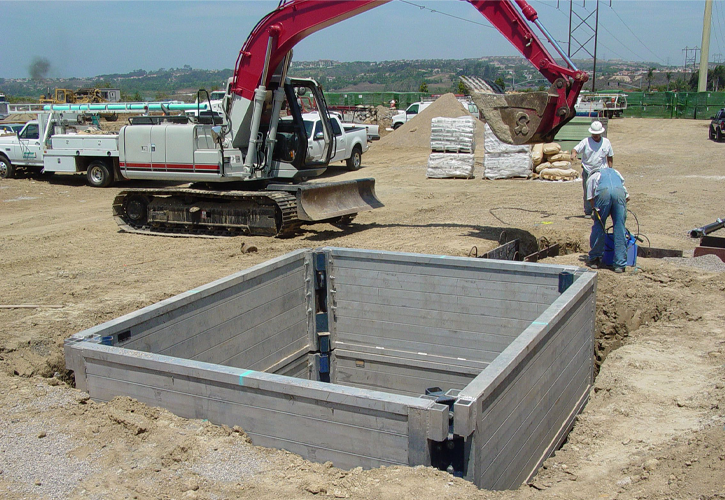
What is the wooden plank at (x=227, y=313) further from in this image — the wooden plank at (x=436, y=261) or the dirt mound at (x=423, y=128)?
the dirt mound at (x=423, y=128)

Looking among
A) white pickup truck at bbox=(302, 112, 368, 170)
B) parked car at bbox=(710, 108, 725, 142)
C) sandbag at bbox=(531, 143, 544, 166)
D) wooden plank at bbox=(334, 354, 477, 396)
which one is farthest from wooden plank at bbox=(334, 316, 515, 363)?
parked car at bbox=(710, 108, 725, 142)

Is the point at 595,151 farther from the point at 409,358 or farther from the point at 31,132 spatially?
the point at 31,132

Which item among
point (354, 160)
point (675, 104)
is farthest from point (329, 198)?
point (675, 104)

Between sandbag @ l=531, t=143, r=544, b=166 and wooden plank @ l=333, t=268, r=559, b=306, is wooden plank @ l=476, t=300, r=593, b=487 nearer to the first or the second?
wooden plank @ l=333, t=268, r=559, b=306

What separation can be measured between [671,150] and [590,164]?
16.7m

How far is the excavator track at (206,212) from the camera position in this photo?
1188 cm

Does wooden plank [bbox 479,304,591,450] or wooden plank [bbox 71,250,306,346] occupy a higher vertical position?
wooden plank [bbox 71,250,306,346]

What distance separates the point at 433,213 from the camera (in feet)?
47.2

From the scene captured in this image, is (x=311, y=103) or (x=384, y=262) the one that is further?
(x=311, y=103)

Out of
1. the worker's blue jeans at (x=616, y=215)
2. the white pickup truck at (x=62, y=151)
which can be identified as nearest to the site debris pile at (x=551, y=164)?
the worker's blue jeans at (x=616, y=215)

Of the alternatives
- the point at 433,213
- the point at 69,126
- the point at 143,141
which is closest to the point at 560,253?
the point at 433,213

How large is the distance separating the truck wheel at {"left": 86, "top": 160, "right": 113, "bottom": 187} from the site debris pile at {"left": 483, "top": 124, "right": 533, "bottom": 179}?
10.8 meters

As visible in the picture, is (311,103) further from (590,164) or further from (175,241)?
(590,164)

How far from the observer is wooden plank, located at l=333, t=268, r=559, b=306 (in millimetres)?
5934
